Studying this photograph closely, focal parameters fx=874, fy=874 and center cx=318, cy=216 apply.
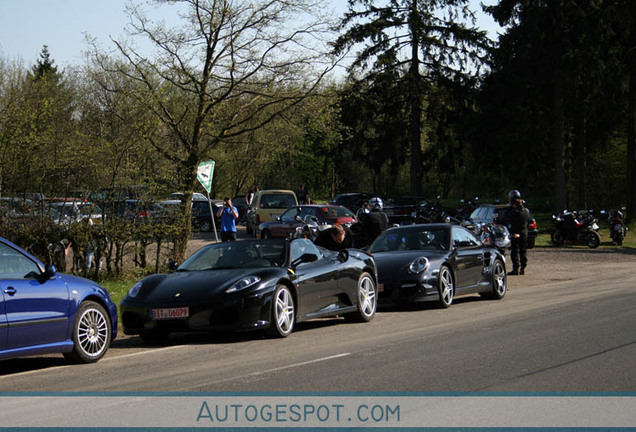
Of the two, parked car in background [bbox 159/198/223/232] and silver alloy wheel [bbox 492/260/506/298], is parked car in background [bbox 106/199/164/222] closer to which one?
parked car in background [bbox 159/198/223/232]

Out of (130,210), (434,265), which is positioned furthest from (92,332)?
(130,210)

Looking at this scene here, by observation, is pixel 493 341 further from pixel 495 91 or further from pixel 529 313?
pixel 495 91

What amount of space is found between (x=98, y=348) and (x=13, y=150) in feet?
28.8

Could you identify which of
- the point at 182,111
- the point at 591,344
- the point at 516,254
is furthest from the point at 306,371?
the point at 182,111

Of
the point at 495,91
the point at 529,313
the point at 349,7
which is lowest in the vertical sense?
the point at 529,313

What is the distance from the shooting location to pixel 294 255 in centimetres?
1220

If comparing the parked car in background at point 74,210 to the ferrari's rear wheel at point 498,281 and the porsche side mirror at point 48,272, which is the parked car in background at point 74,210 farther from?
the porsche side mirror at point 48,272

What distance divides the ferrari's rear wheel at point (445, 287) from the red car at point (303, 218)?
16249 mm

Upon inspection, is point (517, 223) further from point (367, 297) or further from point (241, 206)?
point (241, 206)

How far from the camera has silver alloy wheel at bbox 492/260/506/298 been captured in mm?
16594

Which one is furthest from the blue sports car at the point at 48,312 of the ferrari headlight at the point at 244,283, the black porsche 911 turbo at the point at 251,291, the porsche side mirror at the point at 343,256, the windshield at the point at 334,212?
the windshield at the point at 334,212

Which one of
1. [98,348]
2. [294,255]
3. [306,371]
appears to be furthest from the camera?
[294,255]

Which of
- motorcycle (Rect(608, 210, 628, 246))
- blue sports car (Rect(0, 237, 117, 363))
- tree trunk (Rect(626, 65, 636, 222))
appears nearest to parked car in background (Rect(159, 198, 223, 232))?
blue sports car (Rect(0, 237, 117, 363))

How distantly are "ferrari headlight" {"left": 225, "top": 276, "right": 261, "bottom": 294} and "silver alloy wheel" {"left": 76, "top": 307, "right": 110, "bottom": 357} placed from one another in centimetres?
166
